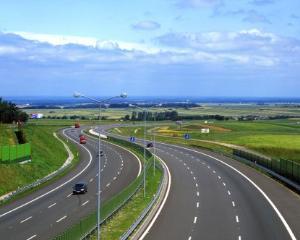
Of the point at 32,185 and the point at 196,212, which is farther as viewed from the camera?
the point at 32,185

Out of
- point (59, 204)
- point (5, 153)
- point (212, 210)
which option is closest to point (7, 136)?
point (5, 153)

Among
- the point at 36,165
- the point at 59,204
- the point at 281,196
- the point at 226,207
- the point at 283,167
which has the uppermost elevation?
the point at 283,167

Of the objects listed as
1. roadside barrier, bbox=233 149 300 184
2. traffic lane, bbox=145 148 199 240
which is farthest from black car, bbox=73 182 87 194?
roadside barrier, bbox=233 149 300 184

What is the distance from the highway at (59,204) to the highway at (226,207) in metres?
6.48

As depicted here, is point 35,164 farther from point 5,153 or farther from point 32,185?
point 32,185

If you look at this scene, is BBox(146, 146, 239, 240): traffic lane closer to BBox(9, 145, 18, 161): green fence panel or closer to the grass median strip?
the grass median strip

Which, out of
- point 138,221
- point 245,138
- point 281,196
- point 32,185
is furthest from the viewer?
point 245,138

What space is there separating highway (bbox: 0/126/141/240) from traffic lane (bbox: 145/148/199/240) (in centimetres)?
606

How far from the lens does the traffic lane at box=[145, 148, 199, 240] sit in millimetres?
36344

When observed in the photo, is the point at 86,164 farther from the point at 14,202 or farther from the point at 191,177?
the point at 14,202

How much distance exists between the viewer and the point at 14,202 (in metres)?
54.5

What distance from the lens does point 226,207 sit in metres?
47.6

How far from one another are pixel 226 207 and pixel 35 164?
1479 inches

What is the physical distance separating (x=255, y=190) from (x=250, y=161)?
26544mm
